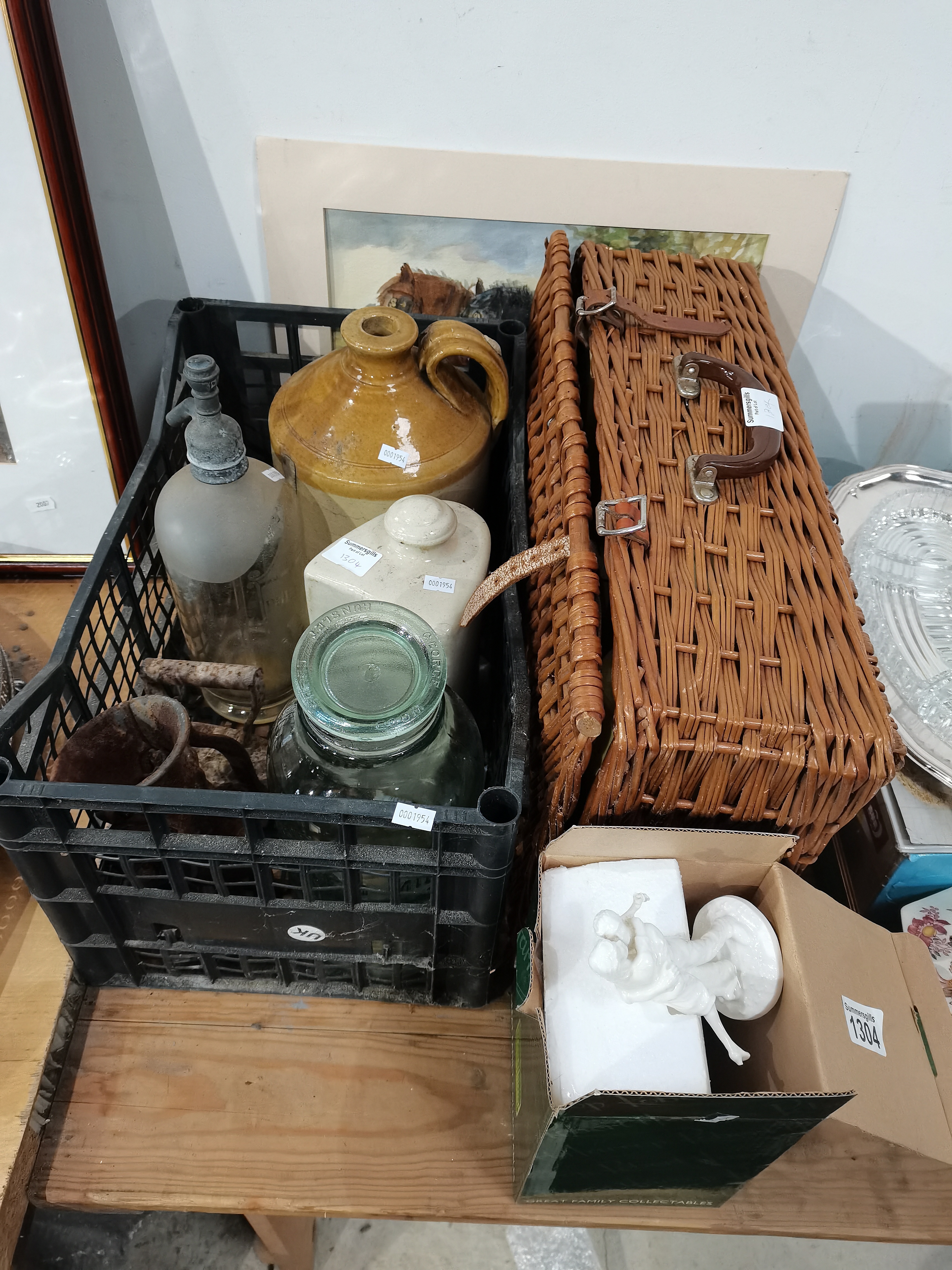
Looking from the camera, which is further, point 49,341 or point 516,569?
point 49,341

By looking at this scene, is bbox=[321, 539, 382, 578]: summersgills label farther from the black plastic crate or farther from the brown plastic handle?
the brown plastic handle

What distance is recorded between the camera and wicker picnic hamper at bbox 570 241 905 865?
1.89 ft

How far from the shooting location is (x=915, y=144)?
2.85 ft

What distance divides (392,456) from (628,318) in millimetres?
264

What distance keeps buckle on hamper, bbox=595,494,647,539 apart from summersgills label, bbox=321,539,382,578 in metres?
0.19

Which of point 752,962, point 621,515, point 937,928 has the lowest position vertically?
point 937,928

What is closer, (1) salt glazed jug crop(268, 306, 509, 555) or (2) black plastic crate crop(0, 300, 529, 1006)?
(2) black plastic crate crop(0, 300, 529, 1006)

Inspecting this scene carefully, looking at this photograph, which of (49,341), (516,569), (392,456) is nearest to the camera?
(516,569)

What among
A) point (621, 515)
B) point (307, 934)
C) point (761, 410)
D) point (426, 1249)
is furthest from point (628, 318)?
point (426, 1249)

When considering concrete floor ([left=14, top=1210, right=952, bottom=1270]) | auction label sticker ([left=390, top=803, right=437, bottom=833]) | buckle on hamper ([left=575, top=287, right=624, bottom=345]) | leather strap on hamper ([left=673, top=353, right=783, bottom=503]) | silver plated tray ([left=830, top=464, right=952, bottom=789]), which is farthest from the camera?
concrete floor ([left=14, top=1210, right=952, bottom=1270])

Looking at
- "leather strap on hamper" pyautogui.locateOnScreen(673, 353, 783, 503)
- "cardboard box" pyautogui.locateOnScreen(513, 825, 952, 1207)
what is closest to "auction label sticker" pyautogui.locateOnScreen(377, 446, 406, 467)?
"leather strap on hamper" pyautogui.locateOnScreen(673, 353, 783, 503)

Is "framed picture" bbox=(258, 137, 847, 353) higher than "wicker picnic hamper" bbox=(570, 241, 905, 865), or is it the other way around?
"framed picture" bbox=(258, 137, 847, 353)

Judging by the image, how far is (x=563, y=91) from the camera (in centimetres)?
84

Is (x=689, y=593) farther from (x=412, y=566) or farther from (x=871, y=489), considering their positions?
(x=871, y=489)
